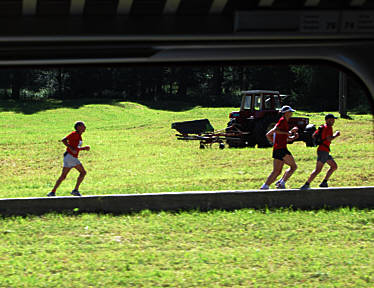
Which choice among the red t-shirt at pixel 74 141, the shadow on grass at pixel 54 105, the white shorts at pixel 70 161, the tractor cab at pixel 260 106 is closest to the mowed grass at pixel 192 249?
the white shorts at pixel 70 161

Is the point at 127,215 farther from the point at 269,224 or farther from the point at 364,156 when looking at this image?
the point at 364,156

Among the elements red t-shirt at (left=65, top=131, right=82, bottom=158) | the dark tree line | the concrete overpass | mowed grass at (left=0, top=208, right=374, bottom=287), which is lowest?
mowed grass at (left=0, top=208, right=374, bottom=287)

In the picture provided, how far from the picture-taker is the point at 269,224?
874cm

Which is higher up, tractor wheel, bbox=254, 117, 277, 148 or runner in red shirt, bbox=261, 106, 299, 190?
tractor wheel, bbox=254, 117, 277, 148

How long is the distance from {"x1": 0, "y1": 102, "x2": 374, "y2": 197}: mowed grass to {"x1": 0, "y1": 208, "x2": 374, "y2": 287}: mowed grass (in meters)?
2.93

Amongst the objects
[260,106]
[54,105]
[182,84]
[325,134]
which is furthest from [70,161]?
[182,84]

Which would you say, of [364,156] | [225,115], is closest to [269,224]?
[364,156]

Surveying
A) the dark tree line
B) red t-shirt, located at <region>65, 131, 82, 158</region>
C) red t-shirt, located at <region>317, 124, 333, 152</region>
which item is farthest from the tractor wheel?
the dark tree line

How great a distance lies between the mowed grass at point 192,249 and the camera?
20.9ft

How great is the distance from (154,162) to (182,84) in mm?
40783

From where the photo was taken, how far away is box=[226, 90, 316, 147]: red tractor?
19281 mm

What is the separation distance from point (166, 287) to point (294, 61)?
4.05m

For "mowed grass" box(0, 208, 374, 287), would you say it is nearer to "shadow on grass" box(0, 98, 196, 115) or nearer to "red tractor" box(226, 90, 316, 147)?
"red tractor" box(226, 90, 316, 147)

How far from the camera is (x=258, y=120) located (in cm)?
1922
